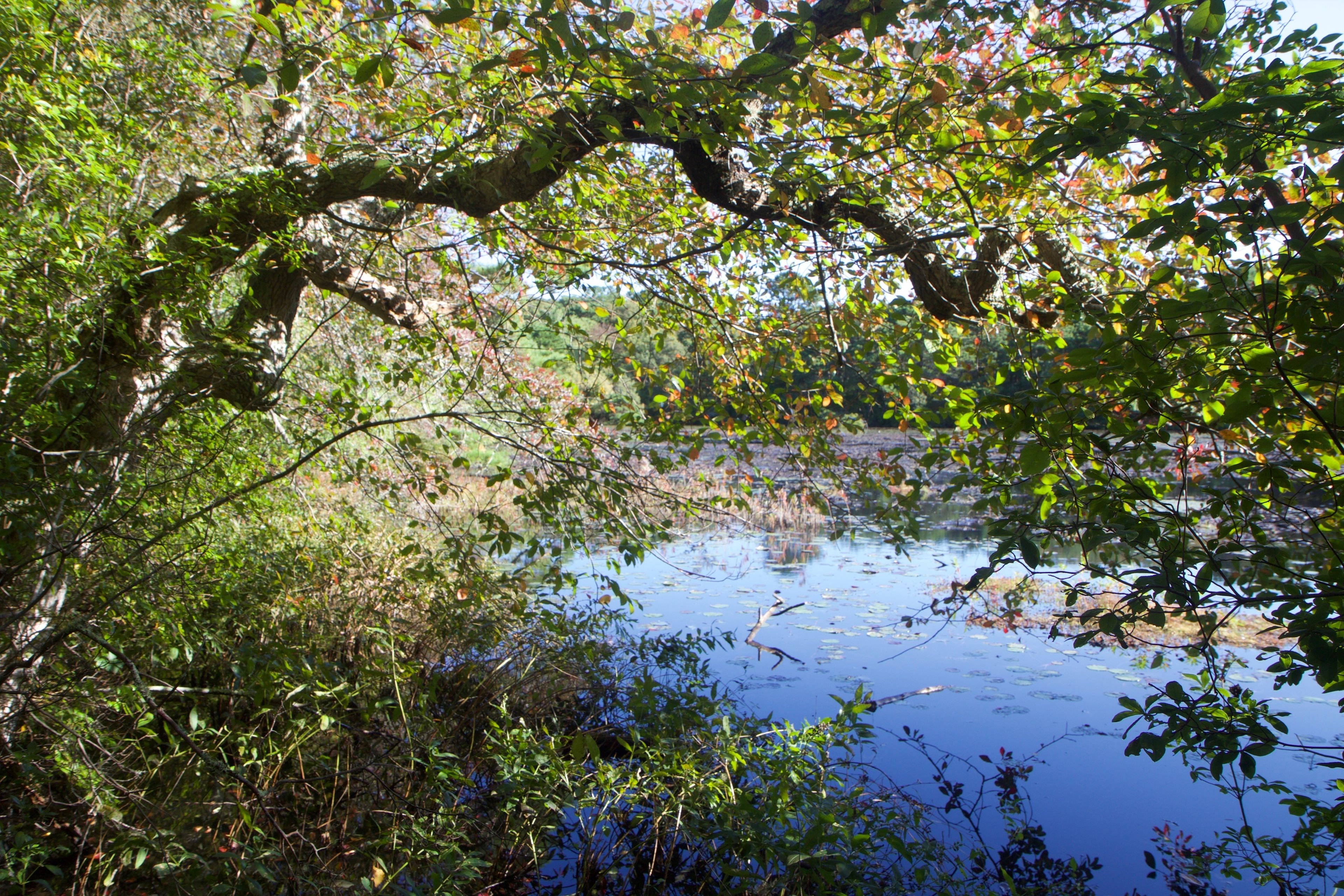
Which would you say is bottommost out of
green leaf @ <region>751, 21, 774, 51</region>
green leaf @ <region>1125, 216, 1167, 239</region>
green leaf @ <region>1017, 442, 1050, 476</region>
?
green leaf @ <region>1017, 442, 1050, 476</region>

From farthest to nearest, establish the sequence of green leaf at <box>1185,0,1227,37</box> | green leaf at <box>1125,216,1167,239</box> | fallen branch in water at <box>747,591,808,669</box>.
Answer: fallen branch in water at <box>747,591,808,669</box>
green leaf at <box>1185,0,1227,37</box>
green leaf at <box>1125,216,1167,239</box>


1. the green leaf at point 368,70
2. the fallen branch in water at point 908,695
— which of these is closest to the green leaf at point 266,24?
the green leaf at point 368,70

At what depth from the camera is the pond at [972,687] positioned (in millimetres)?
4340

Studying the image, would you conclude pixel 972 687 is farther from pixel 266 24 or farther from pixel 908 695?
pixel 266 24

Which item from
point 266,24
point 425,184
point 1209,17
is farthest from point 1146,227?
point 425,184

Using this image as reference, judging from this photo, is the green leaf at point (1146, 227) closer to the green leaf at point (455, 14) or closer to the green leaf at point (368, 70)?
the green leaf at point (455, 14)

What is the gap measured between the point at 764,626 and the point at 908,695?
6.00 feet

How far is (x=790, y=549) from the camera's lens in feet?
32.8

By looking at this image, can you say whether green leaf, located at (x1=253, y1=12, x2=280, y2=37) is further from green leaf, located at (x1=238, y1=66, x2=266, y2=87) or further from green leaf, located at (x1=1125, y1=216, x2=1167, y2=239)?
green leaf, located at (x1=1125, y1=216, x2=1167, y2=239)

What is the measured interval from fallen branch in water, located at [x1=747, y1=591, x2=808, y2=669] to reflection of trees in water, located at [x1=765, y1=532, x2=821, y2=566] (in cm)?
167

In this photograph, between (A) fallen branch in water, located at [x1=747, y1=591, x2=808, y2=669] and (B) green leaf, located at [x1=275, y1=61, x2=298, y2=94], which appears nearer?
(B) green leaf, located at [x1=275, y1=61, x2=298, y2=94]

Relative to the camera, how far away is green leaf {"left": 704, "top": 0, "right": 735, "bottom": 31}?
5.14ft

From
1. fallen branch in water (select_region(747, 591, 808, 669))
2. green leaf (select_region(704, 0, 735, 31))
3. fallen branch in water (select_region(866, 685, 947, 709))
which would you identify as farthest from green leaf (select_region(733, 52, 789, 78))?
fallen branch in water (select_region(747, 591, 808, 669))

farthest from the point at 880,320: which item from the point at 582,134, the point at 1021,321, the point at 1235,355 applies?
the point at 1235,355
